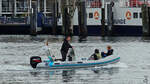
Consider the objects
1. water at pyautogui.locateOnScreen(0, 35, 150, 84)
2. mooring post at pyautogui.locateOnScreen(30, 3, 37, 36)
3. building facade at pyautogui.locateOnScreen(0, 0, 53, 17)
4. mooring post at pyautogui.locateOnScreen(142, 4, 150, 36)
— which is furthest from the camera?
building facade at pyautogui.locateOnScreen(0, 0, 53, 17)

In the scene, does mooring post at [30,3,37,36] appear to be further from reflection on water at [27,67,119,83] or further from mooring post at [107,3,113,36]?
reflection on water at [27,67,119,83]

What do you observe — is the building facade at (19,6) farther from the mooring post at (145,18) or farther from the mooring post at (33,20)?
the mooring post at (145,18)

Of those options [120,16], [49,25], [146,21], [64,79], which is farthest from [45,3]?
[64,79]

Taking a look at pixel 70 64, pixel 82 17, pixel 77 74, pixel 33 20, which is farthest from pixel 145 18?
pixel 77 74

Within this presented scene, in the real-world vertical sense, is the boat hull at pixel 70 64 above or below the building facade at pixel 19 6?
below

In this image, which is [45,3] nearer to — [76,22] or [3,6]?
[3,6]

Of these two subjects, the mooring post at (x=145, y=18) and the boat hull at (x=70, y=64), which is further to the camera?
the mooring post at (x=145, y=18)

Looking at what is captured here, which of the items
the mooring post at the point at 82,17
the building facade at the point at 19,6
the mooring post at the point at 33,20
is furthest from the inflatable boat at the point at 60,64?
the building facade at the point at 19,6

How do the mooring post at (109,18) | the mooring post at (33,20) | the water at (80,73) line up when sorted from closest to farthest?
1. the water at (80,73)
2. the mooring post at (109,18)
3. the mooring post at (33,20)

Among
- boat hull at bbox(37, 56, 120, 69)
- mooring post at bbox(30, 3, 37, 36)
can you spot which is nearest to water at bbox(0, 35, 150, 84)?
boat hull at bbox(37, 56, 120, 69)

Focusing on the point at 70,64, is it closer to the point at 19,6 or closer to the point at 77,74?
the point at 77,74

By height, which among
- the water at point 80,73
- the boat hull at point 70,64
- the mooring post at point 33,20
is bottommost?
the water at point 80,73

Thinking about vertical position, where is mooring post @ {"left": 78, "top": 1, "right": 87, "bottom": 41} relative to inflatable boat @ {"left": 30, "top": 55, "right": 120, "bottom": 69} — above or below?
above

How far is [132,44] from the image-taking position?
50.4 m
